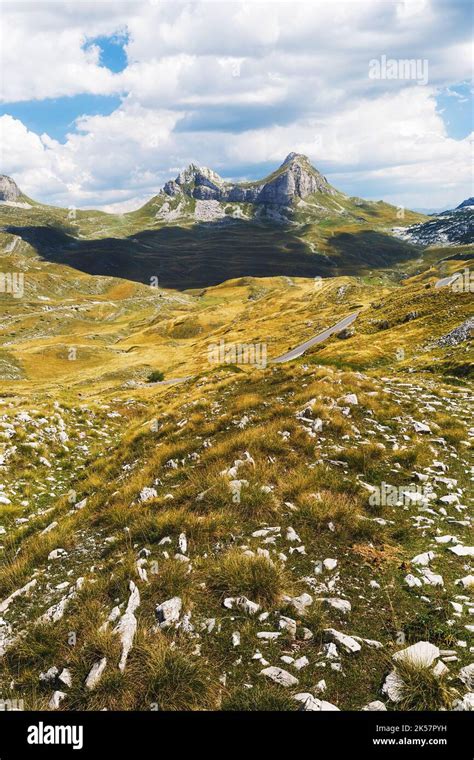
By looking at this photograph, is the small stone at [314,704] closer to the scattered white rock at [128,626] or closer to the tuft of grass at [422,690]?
the tuft of grass at [422,690]

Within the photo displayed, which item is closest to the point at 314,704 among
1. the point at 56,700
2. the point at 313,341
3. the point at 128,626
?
the point at 128,626

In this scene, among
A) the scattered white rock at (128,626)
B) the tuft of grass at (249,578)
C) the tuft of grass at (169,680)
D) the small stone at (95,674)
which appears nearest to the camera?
the tuft of grass at (169,680)

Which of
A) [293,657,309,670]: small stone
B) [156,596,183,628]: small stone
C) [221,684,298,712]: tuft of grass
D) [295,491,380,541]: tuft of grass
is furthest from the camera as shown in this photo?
[295,491,380,541]: tuft of grass

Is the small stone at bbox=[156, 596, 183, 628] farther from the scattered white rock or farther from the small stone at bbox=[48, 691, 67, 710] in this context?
the small stone at bbox=[48, 691, 67, 710]

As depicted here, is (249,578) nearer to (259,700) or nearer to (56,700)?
(259,700)

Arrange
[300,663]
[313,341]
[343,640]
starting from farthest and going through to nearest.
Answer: [313,341]
[343,640]
[300,663]

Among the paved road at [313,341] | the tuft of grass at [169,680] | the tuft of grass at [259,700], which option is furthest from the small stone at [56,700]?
the paved road at [313,341]

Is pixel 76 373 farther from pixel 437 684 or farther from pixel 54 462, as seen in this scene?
pixel 437 684

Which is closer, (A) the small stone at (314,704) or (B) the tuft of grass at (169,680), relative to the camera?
(A) the small stone at (314,704)

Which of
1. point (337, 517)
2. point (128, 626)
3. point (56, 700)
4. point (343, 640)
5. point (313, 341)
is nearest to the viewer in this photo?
point (56, 700)

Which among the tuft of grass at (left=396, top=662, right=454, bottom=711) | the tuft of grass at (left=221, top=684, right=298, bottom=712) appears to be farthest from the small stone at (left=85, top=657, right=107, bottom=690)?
the tuft of grass at (left=396, top=662, right=454, bottom=711)

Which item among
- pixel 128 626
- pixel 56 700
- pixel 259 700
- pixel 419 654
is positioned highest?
pixel 419 654
